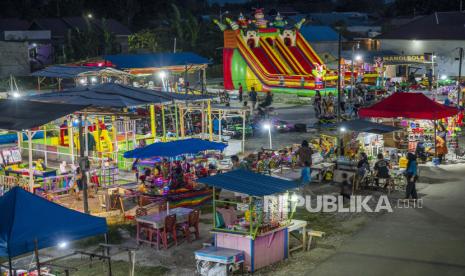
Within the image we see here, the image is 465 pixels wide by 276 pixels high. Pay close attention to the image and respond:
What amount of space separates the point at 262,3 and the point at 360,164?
12067 cm

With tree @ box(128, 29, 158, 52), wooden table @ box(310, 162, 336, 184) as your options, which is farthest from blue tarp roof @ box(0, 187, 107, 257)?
tree @ box(128, 29, 158, 52)

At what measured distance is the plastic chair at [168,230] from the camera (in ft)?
49.2

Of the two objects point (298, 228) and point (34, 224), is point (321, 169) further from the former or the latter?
point (34, 224)

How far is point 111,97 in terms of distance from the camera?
2159cm

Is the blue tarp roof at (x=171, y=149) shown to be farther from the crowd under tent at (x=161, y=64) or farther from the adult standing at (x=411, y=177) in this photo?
the crowd under tent at (x=161, y=64)

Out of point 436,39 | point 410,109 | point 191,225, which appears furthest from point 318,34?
point 191,225

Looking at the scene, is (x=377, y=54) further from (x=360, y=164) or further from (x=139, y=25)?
(x=139, y=25)

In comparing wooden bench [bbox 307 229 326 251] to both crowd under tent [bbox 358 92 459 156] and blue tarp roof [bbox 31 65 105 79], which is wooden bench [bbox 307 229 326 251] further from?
blue tarp roof [bbox 31 65 105 79]

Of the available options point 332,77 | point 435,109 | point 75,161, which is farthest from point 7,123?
point 332,77

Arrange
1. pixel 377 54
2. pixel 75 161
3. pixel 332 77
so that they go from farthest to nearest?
pixel 377 54, pixel 332 77, pixel 75 161

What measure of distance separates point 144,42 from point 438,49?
27.9 metres

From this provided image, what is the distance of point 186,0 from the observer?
13125cm

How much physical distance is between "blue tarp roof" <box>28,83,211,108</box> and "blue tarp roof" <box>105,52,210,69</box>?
574 inches

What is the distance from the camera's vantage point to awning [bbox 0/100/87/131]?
1789 cm
